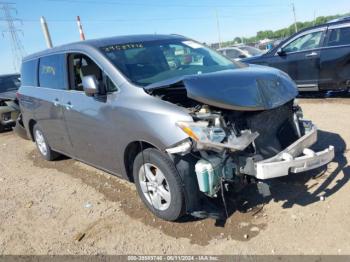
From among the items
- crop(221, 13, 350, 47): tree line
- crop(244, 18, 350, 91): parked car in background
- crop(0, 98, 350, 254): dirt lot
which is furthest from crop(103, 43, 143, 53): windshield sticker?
crop(221, 13, 350, 47): tree line

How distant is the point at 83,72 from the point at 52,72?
1.01 meters

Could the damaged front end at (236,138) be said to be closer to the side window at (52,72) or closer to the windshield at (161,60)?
the windshield at (161,60)

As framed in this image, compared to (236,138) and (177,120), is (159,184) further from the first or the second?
(236,138)

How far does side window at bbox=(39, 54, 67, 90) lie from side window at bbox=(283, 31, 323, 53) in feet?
19.1

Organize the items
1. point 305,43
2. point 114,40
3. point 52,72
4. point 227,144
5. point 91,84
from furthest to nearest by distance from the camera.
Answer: point 305,43, point 52,72, point 114,40, point 91,84, point 227,144

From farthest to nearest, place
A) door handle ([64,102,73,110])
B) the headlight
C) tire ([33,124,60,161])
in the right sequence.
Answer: tire ([33,124,60,161])
door handle ([64,102,73,110])
the headlight

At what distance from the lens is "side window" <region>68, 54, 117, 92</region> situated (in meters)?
4.07

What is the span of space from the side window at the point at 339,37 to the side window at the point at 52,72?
585 cm

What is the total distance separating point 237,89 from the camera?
11.0 feet

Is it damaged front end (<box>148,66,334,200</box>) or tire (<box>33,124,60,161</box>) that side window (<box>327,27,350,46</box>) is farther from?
tire (<box>33,124,60,161</box>)

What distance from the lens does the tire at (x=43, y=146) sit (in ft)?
20.6

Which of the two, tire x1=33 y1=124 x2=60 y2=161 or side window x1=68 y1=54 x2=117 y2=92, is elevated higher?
side window x1=68 y1=54 x2=117 y2=92

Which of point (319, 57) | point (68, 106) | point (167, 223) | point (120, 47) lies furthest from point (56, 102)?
point (319, 57)

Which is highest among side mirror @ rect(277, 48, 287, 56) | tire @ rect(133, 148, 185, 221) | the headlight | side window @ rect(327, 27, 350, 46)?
side window @ rect(327, 27, 350, 46)
